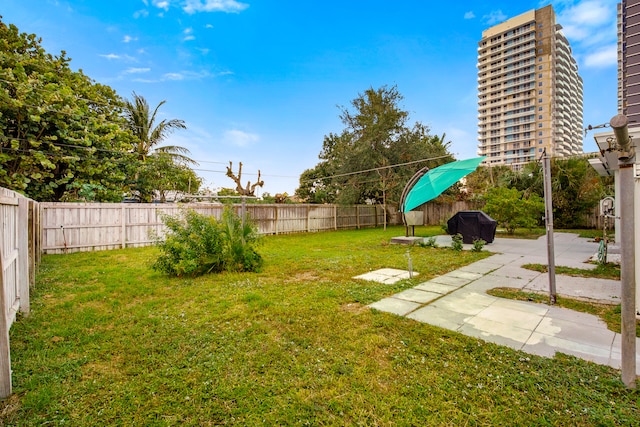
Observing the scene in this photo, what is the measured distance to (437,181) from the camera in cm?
862

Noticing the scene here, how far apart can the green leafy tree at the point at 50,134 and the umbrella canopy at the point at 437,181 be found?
10.2 m

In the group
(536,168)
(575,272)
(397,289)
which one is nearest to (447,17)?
(536,168)

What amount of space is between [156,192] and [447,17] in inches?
635

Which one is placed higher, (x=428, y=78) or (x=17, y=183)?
(x=428, y=78)

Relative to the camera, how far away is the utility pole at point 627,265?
1.92 metres

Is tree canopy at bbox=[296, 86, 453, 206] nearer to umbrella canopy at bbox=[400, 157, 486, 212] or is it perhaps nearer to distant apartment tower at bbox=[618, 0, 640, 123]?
umbrella canopy at bbox=[400, 157, 486, 212]

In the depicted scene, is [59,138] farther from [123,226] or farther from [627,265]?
[627,265]

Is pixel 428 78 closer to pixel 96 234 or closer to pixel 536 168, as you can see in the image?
pixel 536 168

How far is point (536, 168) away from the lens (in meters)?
14.3

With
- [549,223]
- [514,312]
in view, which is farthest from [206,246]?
[549,223]

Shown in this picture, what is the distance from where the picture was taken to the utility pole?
1923 millimetres

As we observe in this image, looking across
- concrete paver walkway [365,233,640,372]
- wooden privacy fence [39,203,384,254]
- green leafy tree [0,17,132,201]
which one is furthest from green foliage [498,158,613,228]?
green leafy tree [0,17,132,201]

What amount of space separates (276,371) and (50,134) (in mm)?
11161

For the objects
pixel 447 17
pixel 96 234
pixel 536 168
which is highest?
pixel 447 17
